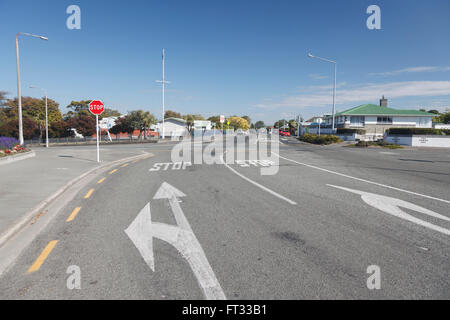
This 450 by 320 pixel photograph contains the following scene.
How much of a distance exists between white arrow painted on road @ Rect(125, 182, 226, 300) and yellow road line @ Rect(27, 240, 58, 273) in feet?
4.00

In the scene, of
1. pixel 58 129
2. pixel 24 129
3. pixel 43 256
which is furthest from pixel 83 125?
pixel 43 256

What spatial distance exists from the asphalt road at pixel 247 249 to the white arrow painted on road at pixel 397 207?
5 cm

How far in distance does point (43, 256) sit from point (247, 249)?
317 cm

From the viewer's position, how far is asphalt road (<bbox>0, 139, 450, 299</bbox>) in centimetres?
359

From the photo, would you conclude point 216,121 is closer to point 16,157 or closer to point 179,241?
point 16,157

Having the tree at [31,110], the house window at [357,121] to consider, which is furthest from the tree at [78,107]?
the house window at [357,121]

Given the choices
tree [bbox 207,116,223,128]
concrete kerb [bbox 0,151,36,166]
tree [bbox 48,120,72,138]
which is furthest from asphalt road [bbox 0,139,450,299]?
tree [bbox 207,116,223,128]

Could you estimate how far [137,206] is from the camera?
7.47 meters

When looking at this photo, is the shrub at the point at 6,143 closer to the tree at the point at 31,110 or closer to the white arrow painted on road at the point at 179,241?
the white arrow painted on road at the point at 179,241

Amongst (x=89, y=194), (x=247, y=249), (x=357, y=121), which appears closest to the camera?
(x=247, y=249)

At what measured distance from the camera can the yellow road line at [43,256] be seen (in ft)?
13.7

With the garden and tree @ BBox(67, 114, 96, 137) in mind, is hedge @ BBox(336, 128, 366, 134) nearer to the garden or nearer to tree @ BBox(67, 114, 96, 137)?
the garden

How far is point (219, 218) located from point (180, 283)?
2712 millimetres

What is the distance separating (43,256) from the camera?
180 inches
